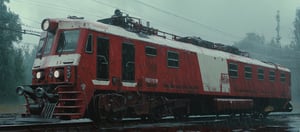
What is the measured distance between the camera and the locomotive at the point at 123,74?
39.3 feet

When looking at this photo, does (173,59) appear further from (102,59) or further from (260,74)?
(260,74)

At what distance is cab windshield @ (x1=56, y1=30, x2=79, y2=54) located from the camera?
40.9 ft

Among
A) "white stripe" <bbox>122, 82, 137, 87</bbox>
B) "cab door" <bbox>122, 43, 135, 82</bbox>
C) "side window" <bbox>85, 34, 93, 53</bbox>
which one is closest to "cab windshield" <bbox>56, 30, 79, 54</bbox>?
"side window" <bbox>85, 34, 93, 53</bbox>

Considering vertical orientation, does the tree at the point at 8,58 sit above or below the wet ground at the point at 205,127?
above

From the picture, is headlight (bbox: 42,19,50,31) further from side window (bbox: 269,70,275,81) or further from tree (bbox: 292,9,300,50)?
tree (bbox: 292,9,300,50)

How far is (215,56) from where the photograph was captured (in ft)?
63.1

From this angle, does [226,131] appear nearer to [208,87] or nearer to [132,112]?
[132,112]

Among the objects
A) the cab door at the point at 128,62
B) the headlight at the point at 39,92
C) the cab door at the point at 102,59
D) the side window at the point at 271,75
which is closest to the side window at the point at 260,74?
the side window at the point at 271,75

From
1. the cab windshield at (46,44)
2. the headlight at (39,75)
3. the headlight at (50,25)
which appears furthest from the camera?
the cab windshield at (46,44)

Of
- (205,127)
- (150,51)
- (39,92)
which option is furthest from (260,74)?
(39,92)

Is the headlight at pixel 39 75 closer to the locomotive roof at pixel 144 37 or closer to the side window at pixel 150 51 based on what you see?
the locomotive roof at pixel 144 37

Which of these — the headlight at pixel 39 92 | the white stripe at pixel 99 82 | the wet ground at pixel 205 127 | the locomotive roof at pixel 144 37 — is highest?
the locomotive roof at pixel 144 37

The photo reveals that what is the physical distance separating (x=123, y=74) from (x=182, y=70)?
3.84m

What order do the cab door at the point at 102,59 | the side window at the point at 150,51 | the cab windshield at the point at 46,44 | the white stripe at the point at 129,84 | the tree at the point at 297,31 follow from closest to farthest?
the cab door at the point at 102,59 → the cab windshield at the point at 46,44 → the white stripe at the point at 129,84 → the side window at the point at 150,51 → the tree at the point at 297,31
